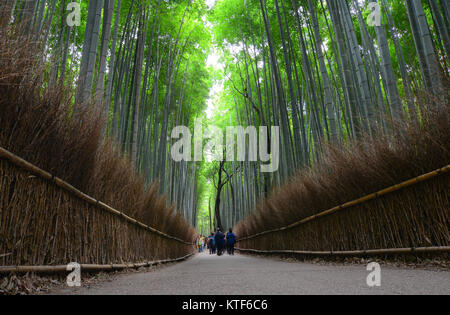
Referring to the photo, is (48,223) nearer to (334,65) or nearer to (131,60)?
(131,60)

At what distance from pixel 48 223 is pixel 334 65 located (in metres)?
8.44

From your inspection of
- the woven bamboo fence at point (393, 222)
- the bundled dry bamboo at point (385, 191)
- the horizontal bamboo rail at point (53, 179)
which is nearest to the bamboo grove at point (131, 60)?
the horizontal bamboo rail at point (53, 179)

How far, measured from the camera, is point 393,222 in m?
2.61

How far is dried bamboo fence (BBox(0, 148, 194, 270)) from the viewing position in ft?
4.85

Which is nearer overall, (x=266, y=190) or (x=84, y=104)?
(x=84, y=104)

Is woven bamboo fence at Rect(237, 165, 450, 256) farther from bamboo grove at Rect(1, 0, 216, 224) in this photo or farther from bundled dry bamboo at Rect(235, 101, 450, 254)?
bamboo grove at Rect(1, 0, 216, 224)

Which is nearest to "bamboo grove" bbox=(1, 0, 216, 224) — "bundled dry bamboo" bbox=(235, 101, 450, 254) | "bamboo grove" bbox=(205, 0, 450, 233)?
"bamboo grove" bbox=(205, 0, 450, 233)

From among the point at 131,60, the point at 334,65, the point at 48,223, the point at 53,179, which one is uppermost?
the point at 334,65

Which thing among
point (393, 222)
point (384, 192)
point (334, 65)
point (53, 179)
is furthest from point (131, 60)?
point (334, 65)

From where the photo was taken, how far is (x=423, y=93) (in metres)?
2.33

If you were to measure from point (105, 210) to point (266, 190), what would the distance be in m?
7.25

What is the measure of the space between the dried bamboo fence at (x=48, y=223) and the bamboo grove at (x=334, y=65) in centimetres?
246

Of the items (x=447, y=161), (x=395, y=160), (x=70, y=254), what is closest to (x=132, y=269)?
(x=70, y=254)
